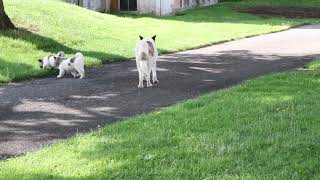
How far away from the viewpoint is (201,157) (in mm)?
7109

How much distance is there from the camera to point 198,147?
7547 millimetres

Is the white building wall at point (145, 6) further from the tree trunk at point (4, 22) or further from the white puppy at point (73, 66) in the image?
the white puppy at point (73, 66)

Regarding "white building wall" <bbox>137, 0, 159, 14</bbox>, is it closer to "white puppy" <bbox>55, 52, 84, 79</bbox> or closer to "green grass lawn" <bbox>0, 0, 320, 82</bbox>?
"green grass lawn" <bbox>0, 0, 320, 82</bbox>

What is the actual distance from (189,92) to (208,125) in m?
3.97

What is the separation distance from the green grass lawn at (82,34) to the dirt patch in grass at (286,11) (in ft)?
27.5

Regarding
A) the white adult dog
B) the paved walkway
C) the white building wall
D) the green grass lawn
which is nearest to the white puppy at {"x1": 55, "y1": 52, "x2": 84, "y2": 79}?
the paved walkway

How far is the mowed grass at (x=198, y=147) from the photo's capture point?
6621 millimetres

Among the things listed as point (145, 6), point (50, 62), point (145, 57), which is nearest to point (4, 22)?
point (50, 62)

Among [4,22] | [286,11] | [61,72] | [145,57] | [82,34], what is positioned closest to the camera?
[145,57]

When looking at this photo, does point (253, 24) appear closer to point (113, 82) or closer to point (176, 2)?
point (176, 2)

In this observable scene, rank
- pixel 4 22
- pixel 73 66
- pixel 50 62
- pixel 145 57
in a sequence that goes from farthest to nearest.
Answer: pixel 4 22
pixel 50 62
pixel 73 66
pixel 145 57

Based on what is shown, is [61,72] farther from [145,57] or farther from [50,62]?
[145,57]

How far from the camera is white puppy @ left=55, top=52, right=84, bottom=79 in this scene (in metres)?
14.8

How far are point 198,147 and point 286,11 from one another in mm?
37198
